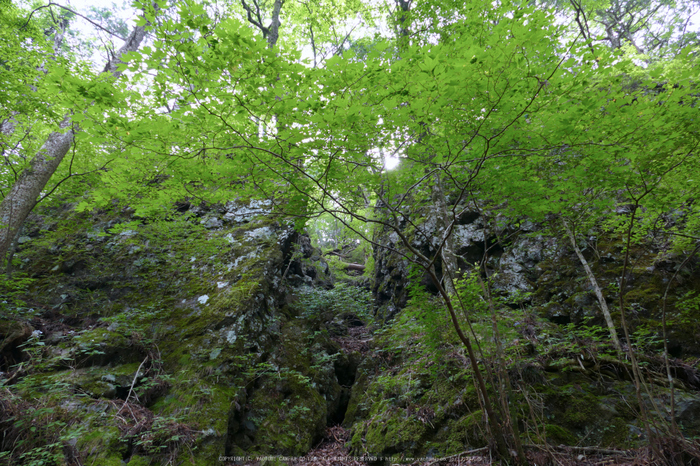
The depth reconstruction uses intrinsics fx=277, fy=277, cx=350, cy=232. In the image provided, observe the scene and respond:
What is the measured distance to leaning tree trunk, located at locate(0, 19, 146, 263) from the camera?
5031mm

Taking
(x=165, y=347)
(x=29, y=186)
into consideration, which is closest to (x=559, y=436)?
(x=165, y=347)

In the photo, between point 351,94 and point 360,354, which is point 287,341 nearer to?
point 360,354

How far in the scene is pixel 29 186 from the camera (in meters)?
5.39

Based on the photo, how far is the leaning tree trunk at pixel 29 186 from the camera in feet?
16.5

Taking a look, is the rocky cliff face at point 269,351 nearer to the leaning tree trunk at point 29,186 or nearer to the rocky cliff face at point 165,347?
the rocky cliff face at point 165,347

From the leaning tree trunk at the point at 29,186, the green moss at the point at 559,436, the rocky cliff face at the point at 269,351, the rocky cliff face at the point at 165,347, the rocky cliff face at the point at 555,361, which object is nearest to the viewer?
the green moss at the point at 559,436

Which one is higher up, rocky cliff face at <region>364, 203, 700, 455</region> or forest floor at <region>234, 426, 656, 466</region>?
rocky cliff face at <region>364, 203, 700, 455</region>

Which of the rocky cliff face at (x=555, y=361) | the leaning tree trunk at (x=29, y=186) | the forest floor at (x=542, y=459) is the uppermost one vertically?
the leaning tree trunk at (x=29, y=186)

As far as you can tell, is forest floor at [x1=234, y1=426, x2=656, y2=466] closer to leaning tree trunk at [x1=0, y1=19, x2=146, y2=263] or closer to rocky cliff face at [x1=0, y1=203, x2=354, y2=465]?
rocky cliff face at [x1=0, y1=203, x2=354, y2=465]

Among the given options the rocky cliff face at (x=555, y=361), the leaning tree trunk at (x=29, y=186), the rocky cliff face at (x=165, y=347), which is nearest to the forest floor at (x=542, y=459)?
the rocky cliff face at (x=555, y=361)

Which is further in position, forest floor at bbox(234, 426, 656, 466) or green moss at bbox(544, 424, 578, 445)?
green moss at bbox(544, 424, 578, 445)

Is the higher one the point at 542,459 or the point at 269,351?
the point at 269,351

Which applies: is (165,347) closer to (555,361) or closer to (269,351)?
(269,351)

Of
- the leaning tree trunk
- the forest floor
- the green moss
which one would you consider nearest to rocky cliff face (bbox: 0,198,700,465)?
the green moss
